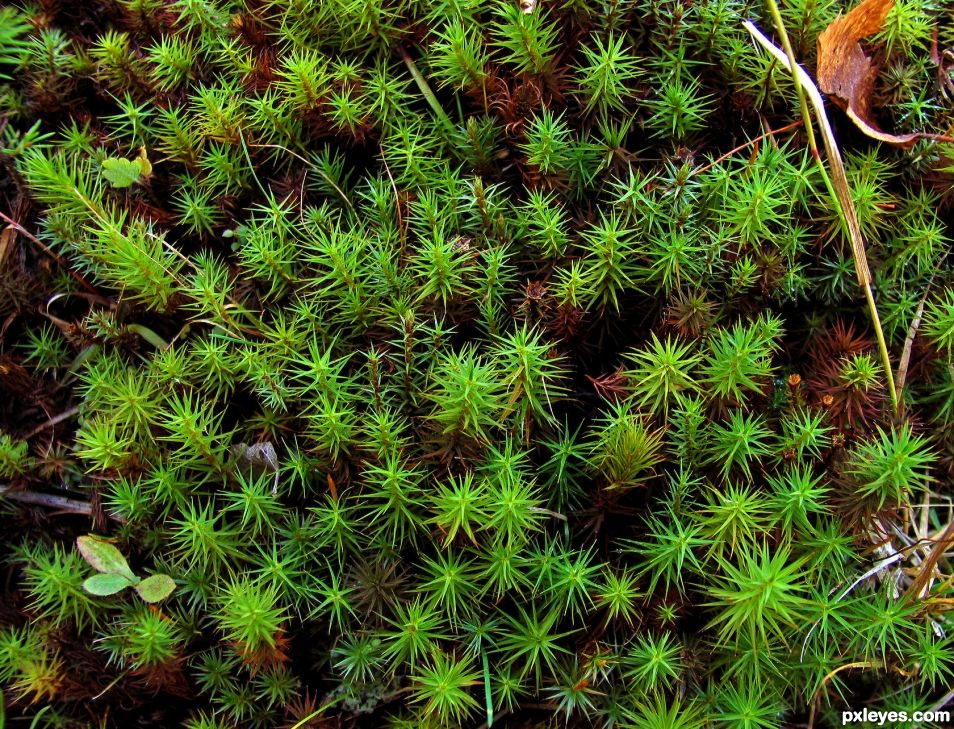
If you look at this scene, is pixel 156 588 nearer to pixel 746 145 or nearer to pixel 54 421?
pixel 54 421

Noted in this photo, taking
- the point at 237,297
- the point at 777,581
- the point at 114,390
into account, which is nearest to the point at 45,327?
the point at 114,390

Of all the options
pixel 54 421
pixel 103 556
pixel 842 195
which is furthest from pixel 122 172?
pixel 842 195

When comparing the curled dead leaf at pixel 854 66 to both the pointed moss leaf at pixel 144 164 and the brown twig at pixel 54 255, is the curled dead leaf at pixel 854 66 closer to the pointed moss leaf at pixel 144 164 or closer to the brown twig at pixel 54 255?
the pointed moss leaf at pixel 144 164

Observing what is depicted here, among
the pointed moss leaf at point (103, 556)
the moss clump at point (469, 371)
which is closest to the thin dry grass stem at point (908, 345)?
the moss clump at point (469, 371)

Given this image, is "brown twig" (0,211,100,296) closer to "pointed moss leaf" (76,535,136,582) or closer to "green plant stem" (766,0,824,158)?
"pointed moss leaf" (76,535,136,582)

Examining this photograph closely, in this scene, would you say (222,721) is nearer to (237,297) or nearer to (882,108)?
(237,297)
